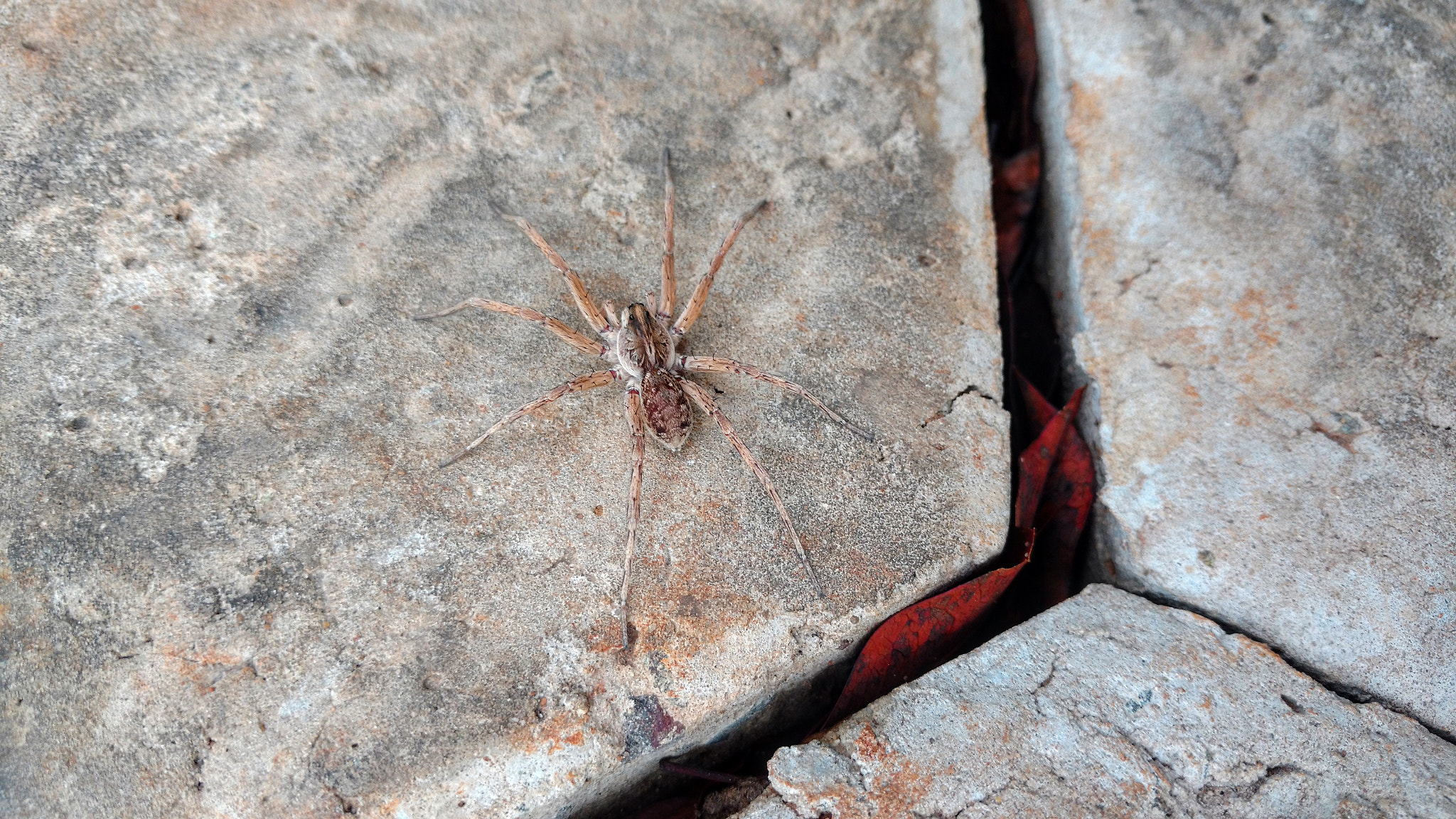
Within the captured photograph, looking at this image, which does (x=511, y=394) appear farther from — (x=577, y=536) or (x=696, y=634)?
(x=696, y=634)

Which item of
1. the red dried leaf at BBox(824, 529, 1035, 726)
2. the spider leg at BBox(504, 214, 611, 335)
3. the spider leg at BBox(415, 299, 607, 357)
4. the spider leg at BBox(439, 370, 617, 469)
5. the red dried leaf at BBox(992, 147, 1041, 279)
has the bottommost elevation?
the red dried leaf at BBox(824, 529, 1035, 726)

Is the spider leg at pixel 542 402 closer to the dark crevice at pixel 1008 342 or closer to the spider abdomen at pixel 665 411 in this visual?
the spider abdomen at pixel 665 411

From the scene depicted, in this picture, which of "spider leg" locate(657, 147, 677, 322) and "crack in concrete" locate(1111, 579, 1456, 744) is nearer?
"crack in concrete" locate(1111, 579, 1456, 744)

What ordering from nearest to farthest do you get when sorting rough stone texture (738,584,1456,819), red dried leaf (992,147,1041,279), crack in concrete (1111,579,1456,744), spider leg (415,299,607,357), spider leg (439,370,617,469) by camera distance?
rough stone texture (738,584,1456,819)
crack in concrete (1111,579,1456,744)
spider leg (439,370,617,469)
spider leg (415,299,607,357)
red dried leaf (992,147,1041,279)

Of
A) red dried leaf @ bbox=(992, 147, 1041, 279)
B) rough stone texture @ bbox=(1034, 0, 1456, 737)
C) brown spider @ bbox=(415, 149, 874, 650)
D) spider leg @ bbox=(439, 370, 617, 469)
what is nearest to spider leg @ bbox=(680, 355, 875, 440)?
brown spider @ bbox=(415, 149, 874, 650)

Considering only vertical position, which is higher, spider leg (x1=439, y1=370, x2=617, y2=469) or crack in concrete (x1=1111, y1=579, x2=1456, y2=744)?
crack in concrete (x1=1111, y1=579, x2=1456, y2=744)

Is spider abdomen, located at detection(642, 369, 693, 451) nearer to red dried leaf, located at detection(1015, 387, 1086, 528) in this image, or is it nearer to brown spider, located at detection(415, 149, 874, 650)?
brown spider, located at detection(415, 149, 874, 650)

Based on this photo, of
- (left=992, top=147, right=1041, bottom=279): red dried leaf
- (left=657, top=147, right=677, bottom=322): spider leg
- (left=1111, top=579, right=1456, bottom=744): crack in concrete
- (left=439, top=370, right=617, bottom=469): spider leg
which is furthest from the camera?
(left=992, top=147, right=1041, bottom=279): red dried leaf
